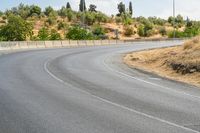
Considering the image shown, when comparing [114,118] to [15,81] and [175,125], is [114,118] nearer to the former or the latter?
[175,125]

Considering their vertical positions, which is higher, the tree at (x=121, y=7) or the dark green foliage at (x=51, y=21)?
the tree at (x=121, y=7)

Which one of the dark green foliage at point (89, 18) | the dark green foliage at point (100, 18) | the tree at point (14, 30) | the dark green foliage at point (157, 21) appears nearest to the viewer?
the tree at point (14, 30)

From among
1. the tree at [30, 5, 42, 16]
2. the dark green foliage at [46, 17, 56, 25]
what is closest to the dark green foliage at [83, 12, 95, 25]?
the dark green foliage at [46, 17, 56, 25]

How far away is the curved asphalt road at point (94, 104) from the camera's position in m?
11.5

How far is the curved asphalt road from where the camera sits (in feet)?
37.9

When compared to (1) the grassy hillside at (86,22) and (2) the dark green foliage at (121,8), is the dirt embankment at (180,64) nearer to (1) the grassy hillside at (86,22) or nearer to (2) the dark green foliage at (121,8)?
(1) the grassy hillside at (86,22)

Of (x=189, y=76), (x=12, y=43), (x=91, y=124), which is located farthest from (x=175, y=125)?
(x=12, y=43)

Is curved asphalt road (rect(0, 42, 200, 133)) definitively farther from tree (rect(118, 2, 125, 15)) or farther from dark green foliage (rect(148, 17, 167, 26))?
tree (rect(118, 2, 125, 15))

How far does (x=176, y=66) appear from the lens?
93.4 feet

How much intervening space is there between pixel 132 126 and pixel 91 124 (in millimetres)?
931

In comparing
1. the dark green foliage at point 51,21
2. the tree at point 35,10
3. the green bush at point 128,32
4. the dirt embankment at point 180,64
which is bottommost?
the green bush at point 128,32

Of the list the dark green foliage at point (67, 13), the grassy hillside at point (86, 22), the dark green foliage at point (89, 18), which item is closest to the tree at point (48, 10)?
the grassy hillside at point (86, 22)

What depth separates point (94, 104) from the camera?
15.0 metres

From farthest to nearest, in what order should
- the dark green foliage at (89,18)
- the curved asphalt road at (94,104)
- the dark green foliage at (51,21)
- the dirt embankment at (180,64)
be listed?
the dark green foliage at (89,18) < the dark green foliage at (51,21) < the dirt embankment at (180,64) < the curved asphalt road at (94,104)
